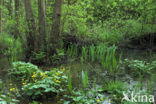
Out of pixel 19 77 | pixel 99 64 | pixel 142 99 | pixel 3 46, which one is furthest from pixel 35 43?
pixel 142 99

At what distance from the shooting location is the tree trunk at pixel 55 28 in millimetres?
4926

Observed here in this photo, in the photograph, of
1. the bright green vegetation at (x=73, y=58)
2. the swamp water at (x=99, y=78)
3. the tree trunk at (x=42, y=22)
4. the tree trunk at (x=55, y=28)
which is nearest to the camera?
the bright green vegetation at (x=73, y=58)

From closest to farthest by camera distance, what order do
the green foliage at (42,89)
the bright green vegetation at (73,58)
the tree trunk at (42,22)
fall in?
the green foliage at (42,89)
the bright green vegetation at (73,58)
the tree trunk at (42,22)

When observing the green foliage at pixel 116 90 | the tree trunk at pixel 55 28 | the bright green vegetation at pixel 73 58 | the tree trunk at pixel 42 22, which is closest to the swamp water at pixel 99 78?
the bright green vegetation at pixel 73 58

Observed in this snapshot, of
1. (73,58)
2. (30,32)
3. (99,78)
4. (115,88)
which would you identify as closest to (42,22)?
(30,32)

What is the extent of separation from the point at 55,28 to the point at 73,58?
3.92 feet

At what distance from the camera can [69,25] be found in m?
6.67

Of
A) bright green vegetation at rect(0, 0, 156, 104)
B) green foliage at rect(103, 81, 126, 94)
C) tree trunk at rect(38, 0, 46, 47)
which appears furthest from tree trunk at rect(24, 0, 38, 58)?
green foliage at rect(103, 81, 126, 94)

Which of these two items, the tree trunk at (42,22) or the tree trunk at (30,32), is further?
the tree trunk at (42,22)

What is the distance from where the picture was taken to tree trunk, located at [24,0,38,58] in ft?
16.2

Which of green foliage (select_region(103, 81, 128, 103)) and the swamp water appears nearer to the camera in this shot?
green foliage (select_region(103, 81, 128, 103))

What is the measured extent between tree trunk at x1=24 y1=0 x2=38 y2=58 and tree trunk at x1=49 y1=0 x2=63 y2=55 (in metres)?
0.52

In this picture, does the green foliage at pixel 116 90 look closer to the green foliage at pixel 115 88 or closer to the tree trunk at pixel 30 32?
the green foliage at pixel 115 88

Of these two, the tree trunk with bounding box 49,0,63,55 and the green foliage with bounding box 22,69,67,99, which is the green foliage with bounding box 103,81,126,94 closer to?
the green foliage with bounding box 22,69,67,99
